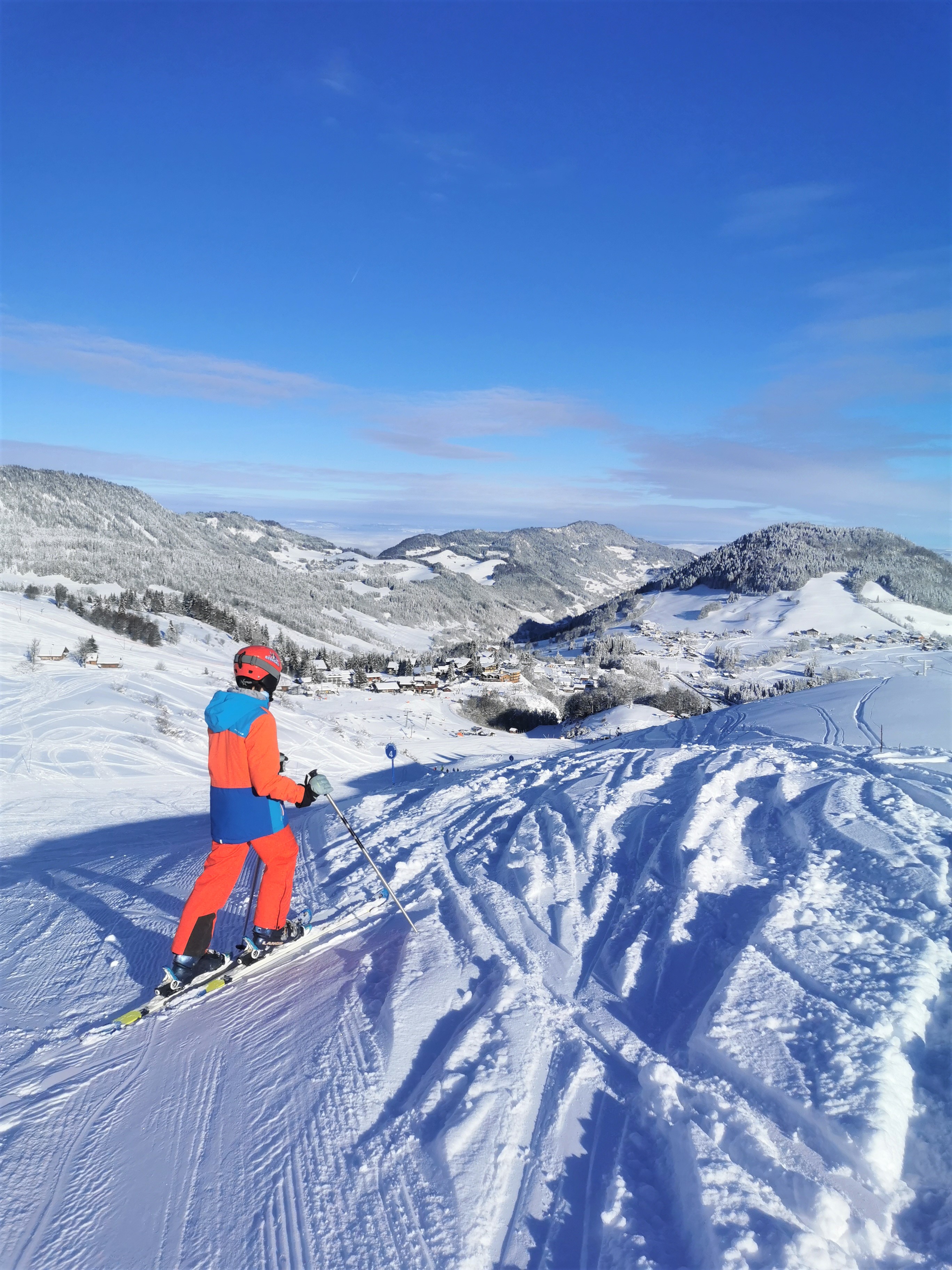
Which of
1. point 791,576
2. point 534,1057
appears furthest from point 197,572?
point 534,1057

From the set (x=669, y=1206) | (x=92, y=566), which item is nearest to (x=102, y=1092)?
(x=669, y=1206)

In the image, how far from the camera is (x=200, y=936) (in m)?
3.83

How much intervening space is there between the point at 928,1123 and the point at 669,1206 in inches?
44.7

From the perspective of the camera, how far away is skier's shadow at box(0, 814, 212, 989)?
4.46 m

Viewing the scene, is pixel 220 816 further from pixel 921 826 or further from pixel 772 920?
pixel 921 826

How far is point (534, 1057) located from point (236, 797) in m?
2.25

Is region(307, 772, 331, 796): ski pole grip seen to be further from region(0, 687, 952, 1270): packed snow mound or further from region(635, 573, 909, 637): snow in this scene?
region(635, 573, 909, 637): snow

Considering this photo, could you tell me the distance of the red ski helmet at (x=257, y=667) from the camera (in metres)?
3.89

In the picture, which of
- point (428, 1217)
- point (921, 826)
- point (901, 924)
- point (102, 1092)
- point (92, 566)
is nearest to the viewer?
point (428, 1217)

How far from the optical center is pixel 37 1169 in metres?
2.53

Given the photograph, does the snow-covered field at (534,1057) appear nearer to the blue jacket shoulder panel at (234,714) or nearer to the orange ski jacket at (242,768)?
the orange ski jacket at (242,768)

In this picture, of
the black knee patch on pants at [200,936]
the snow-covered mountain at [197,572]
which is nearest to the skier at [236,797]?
the black knee patch on pants at [200,936]

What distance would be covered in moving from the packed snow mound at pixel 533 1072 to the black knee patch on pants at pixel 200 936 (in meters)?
0.32

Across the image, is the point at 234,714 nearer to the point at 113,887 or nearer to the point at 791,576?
the point at 113,887
